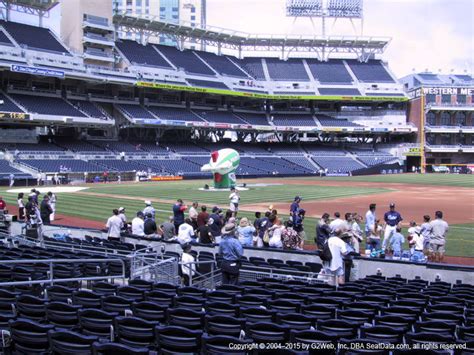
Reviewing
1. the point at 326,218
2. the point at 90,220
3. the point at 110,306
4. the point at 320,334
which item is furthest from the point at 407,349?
the point at 90,220

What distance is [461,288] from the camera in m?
9.85

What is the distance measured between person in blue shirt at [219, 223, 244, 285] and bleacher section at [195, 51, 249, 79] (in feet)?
238

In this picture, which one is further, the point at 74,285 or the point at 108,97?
the point at 108,97

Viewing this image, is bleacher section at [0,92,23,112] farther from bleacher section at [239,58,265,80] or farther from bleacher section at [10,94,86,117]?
bleacher section at [239,58,265,80]

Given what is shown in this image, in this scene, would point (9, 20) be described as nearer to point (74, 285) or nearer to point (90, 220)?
point (90, 220)

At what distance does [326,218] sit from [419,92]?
2921 inches

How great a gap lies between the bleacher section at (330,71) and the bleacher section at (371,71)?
5.88 ft

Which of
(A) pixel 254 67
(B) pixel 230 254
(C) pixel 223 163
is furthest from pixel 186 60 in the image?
(B) pixel 230 254

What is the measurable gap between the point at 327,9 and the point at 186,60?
94.7ft

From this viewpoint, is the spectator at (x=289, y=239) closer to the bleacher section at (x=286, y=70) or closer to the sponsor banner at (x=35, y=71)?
the sponsor banner at (x=35, y=71)

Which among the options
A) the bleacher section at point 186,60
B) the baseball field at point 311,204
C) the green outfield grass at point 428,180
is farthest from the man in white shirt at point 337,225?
the bleacher section at point 186,60

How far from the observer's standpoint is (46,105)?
198ft

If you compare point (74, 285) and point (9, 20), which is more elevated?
point (9, 20)

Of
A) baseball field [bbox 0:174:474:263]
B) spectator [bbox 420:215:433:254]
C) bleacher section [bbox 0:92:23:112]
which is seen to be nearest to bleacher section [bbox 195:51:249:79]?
bleacher section [bbox 0:92:23:112]
